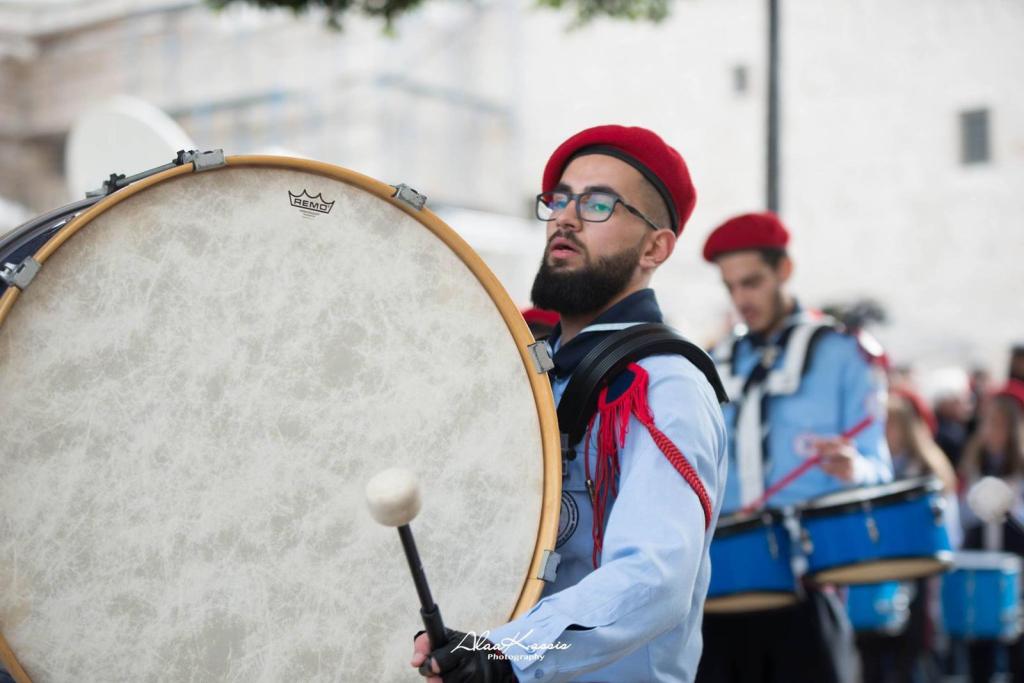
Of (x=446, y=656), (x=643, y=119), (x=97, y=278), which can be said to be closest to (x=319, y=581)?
(x=446, y=656)

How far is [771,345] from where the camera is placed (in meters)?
4.49

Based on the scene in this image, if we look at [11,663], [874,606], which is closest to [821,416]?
[874,606]

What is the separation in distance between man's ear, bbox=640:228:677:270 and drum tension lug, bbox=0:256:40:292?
1.10 m

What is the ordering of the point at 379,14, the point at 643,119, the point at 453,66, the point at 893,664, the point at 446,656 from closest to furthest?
the point at 446,656 < the point at 379,14 < the point at 893,664 < the point at 453,66 < the point at 643,119

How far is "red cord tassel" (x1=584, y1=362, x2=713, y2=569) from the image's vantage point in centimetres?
204

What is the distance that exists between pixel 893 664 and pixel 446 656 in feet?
18.7

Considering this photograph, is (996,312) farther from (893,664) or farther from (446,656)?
(446,656)

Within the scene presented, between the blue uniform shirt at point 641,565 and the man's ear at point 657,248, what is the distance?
263 mm

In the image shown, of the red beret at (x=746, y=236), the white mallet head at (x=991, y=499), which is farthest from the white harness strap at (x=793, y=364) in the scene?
the white mallet head at (x=991, y=499)

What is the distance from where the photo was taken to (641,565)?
6.26 ft

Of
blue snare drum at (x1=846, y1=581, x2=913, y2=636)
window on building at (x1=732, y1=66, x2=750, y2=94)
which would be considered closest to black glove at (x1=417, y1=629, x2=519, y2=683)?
blue snare drum at (x1=846, y1=581, x2=913, y2=636)

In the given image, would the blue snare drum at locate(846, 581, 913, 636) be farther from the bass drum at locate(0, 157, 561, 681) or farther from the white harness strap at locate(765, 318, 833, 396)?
the bass drum at locate(0, 157, 561, 681)

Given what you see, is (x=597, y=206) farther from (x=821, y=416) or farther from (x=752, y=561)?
(x=821, y=416)

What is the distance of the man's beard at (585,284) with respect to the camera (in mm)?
2352
